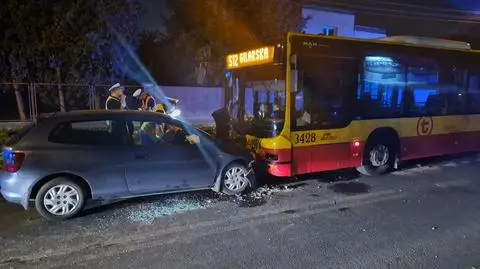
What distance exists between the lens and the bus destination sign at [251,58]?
705cm

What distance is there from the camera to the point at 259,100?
24.9 ft

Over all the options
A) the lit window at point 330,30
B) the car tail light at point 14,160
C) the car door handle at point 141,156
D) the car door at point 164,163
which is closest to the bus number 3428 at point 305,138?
the car door at point 164,163

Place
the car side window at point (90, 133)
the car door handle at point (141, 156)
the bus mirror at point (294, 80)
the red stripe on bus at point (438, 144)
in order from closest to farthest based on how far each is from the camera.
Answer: the car side window at point (90, 133) → the car door handle at point (141, 156) → the bus mirror at point (294, 80) → the red stripe on bus at point (438, 144)

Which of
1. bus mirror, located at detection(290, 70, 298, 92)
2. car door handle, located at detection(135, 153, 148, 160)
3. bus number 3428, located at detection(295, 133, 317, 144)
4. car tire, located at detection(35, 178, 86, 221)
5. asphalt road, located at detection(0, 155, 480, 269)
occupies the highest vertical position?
bus mirror, located at detection(290, 70, 298, 92)

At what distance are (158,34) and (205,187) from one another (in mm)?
23709

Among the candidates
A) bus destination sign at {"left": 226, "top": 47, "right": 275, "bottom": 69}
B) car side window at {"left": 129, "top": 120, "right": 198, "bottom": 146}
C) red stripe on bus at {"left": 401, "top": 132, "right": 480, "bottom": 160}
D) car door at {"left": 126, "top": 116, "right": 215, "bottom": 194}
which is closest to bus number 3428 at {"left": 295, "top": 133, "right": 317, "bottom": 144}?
bus destination sign at {"left": 226, "top": 47, "right": 275, "bottom": 69}

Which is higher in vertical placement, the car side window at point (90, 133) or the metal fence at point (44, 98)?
the metal fence at point (44, 98)

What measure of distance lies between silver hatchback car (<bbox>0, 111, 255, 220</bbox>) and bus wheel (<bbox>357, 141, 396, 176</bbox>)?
10.2ft

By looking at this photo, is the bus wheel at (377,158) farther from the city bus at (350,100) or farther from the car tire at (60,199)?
the car tire at (60,199)

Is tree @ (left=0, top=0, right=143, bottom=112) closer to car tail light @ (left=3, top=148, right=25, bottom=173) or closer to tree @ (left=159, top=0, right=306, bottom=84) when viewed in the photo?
tree @ (left=159, top=0, right=306, bottom=84)

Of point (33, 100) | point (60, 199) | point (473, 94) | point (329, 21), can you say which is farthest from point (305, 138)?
point (329, 21)

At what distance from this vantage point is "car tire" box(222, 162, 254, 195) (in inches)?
268

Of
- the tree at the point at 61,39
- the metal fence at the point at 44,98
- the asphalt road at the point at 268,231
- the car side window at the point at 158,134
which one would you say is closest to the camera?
the asphalt road at the point at 268,231

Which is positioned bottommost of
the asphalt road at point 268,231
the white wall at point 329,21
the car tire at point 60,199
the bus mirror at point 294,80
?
the asphalt road at point 268,231
